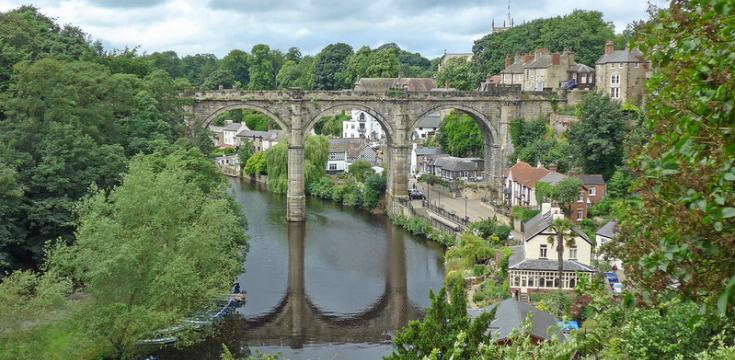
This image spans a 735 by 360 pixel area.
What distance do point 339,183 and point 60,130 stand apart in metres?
36.0

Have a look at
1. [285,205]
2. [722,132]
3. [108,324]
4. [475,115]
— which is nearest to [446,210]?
[475,115]

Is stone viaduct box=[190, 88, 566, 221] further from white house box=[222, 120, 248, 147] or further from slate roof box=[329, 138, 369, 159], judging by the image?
white house box=[222, 120, 248, 147]

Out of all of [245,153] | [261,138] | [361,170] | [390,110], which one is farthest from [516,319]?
[261,138]

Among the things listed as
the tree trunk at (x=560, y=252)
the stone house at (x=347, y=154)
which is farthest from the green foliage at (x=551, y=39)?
the tree trunk at (x=560, y=252)

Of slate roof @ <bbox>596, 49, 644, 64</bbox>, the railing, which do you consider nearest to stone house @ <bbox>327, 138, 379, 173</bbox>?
the railing

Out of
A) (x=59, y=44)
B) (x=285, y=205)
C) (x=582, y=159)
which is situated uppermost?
(x=59, y=44)

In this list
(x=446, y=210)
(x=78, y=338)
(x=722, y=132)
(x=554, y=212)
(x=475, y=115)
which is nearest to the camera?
(x=722, y=132)

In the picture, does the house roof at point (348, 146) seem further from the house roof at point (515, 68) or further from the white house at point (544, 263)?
the white house at point (544, 263)

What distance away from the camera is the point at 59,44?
46.8 metres

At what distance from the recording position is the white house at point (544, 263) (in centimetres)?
3278

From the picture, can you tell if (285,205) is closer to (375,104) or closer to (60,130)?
(375,104)

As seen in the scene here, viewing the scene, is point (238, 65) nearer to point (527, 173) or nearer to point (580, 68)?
point (580, 68)

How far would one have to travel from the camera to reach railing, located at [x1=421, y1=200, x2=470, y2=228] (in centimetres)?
4803

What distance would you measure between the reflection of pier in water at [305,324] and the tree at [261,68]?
252 feet
